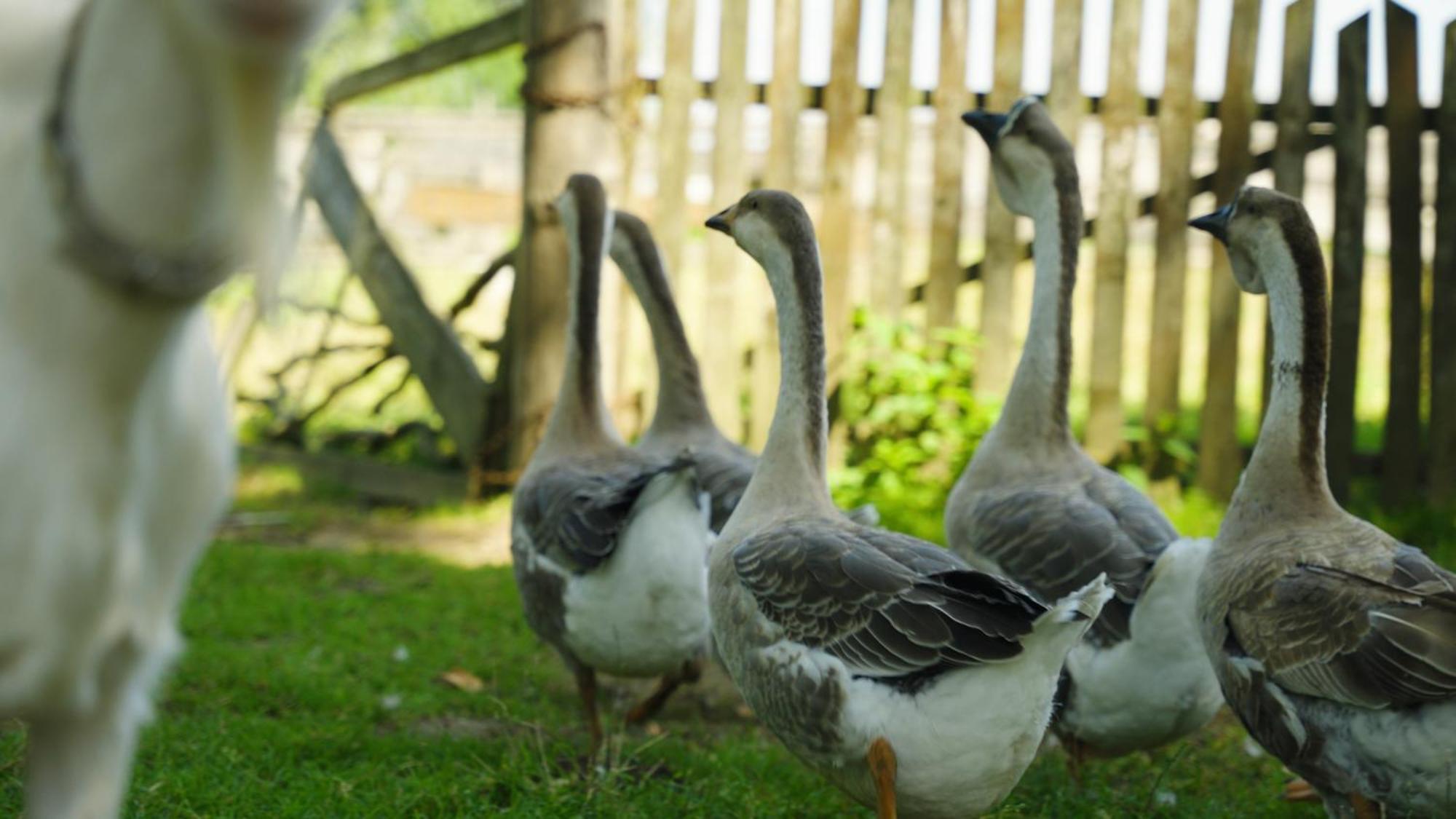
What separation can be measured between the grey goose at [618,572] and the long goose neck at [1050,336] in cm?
137

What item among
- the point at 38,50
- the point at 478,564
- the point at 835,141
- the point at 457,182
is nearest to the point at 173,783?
the point at 38,50

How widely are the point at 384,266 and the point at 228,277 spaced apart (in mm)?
7637

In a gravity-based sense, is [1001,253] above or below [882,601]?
above

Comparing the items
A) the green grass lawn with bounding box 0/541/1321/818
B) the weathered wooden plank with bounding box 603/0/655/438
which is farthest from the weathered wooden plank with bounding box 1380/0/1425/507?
the weathered wooden plank with bounding box 603/0/655/438

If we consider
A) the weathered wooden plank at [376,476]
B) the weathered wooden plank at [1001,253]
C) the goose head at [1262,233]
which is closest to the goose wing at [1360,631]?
the goose head at [1262,233]

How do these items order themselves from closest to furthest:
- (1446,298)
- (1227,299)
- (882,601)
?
(882,601) → (1446,298) → (1227,299)

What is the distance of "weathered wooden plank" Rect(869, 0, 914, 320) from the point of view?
26.4 ft

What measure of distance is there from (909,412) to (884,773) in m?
4.63

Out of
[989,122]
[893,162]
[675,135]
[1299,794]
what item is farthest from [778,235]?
[675,135]

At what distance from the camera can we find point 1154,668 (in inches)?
174

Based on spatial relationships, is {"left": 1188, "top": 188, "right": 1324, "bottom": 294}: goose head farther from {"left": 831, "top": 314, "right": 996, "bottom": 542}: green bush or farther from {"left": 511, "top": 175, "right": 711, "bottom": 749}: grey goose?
{"left": 831, "top": 314, "right": 996, "bottom": 542}: green bush

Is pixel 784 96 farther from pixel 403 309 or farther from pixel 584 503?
pixel 584 503

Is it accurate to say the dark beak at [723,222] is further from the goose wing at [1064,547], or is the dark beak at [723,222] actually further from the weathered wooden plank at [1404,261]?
the weathered wooden plank at [1404,261]

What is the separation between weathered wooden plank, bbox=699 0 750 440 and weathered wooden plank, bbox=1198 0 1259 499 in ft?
8.90
